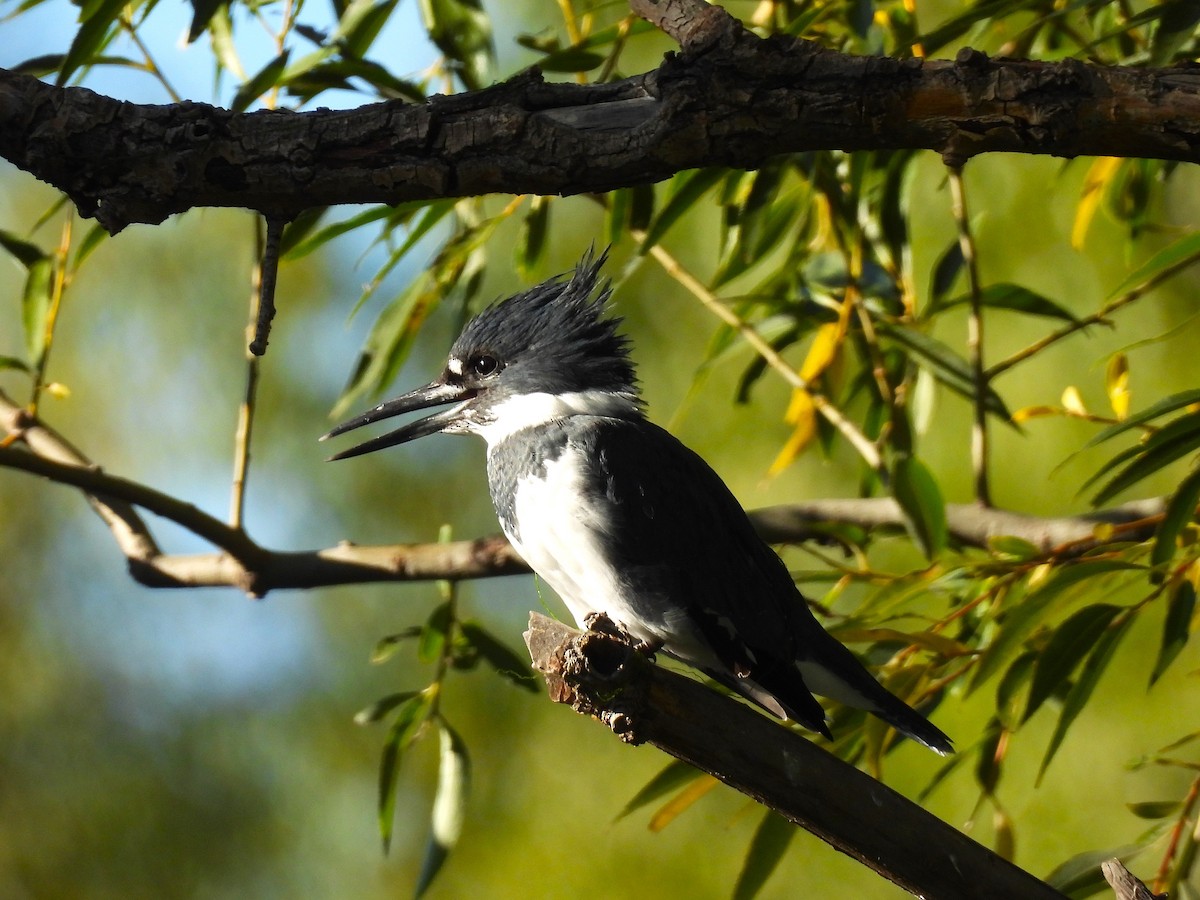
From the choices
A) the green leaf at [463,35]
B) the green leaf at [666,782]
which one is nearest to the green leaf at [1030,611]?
the green leaf at [666,782]

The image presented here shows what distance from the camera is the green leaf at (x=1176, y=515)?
1171 mm

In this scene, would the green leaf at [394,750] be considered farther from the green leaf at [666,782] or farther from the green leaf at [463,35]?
the green leaf at [463,35]

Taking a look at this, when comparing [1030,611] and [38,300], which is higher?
[38,300]

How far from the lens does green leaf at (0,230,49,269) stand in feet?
5.03

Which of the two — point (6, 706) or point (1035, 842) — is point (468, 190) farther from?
point (6, 706)

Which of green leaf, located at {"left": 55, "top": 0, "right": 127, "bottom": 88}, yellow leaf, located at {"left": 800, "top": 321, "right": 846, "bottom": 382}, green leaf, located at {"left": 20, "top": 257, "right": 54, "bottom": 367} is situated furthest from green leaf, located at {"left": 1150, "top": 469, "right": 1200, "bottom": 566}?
green leaf, located at {"left": 20, "top": 257, "right": 54, "bottom": 367}

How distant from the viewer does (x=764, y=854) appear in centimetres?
141

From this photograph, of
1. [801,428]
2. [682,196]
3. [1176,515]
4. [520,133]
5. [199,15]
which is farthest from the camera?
[801,428]

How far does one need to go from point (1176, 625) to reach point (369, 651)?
2.27 meters

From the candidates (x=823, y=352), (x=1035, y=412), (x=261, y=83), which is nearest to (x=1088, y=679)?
(x=1035, y=412)

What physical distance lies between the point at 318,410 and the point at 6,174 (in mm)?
1232

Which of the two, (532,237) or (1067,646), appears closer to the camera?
(1067,646)

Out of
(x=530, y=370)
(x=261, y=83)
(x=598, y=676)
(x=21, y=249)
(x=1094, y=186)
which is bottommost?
(x=598, y=676)

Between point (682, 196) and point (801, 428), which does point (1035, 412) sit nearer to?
point (801, 428)
